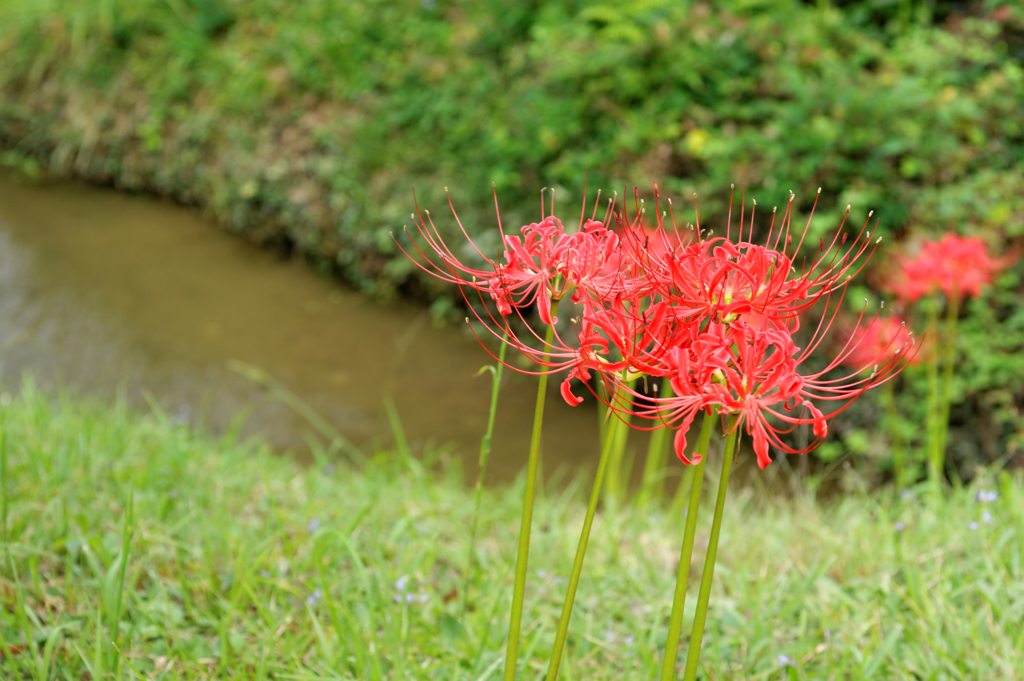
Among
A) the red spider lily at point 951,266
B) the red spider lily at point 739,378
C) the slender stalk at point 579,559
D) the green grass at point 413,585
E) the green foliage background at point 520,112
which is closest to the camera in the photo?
the red spider lily at point 739,378

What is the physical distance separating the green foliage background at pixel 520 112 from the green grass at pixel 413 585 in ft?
4.71

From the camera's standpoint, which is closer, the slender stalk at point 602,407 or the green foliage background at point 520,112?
the slender stalk at point 602,407

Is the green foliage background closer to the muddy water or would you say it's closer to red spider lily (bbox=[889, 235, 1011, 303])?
the muddy water

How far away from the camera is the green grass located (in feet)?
5.22

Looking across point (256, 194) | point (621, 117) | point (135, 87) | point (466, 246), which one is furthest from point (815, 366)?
point (135, 87)

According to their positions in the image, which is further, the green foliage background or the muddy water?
the muddy water

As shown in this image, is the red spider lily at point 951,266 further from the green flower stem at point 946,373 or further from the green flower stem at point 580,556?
the green flower stem at point 580,556

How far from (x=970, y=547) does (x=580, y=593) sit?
1.04m

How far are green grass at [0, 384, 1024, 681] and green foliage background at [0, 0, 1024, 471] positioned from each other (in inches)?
56.5

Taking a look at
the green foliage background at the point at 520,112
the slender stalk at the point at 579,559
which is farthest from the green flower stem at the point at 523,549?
the green foliage background at the point at 520,112

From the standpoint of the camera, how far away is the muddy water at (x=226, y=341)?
13.9 ft

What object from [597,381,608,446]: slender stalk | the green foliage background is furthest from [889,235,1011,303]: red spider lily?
[597,381,608,446]: slender stalk

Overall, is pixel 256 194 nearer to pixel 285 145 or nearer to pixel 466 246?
pixel 285 145

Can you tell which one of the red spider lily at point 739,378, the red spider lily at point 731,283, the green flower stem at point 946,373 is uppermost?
the red spider lily at point 731,283
